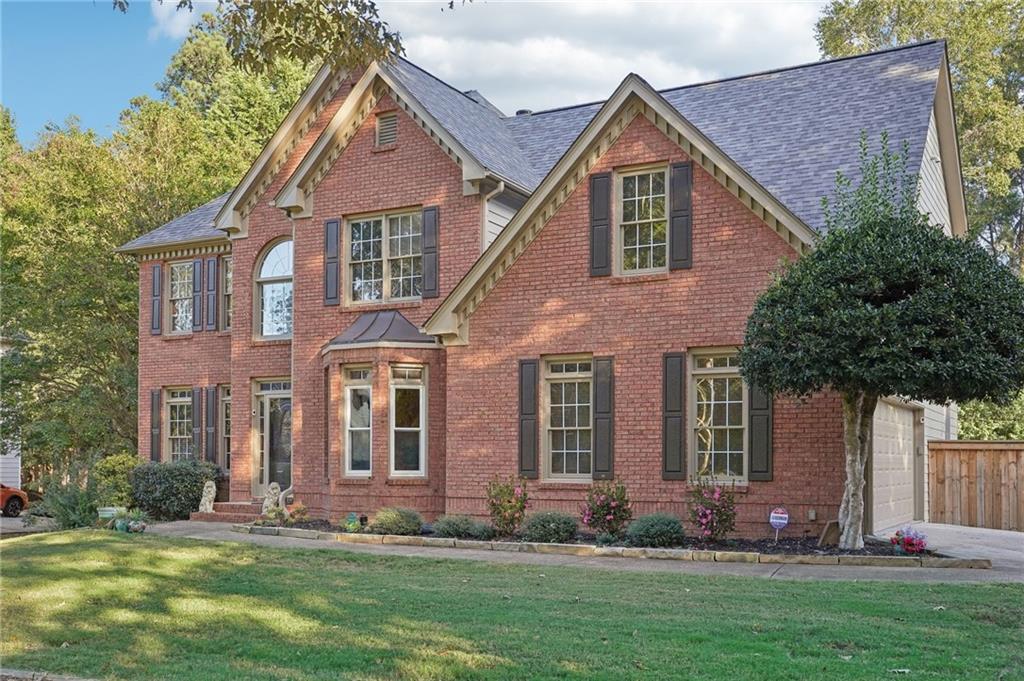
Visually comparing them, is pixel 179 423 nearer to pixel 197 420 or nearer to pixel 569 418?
pixel 197 420

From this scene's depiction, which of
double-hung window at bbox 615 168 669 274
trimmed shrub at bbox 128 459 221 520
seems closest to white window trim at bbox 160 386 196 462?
trimmed shrub at bbox 128 459 221 520

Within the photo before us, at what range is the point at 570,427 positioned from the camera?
17.7 metres

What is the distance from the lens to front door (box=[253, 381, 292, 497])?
74.3ft

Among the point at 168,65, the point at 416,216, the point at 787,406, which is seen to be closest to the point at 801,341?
the point at 787,406

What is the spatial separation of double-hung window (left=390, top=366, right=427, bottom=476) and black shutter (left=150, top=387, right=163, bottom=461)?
8375mm

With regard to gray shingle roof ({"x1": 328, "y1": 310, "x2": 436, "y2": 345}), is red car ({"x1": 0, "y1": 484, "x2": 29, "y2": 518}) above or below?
below

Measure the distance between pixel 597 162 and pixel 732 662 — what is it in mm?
11234

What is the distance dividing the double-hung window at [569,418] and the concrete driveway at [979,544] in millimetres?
4928

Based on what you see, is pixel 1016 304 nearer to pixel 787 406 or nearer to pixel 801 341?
pixel 801 341

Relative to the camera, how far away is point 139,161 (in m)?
29.9

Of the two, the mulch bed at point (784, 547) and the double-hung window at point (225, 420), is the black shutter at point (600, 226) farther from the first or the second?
the double-hung window at point (225, 420)

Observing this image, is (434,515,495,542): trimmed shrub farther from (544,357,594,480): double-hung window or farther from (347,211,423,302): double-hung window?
(347,211,423,302): double-hung window

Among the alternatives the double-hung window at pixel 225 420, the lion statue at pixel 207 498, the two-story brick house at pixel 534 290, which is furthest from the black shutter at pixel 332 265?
the lion statue at pixel 207 498

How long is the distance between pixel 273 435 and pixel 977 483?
48.6 feet
